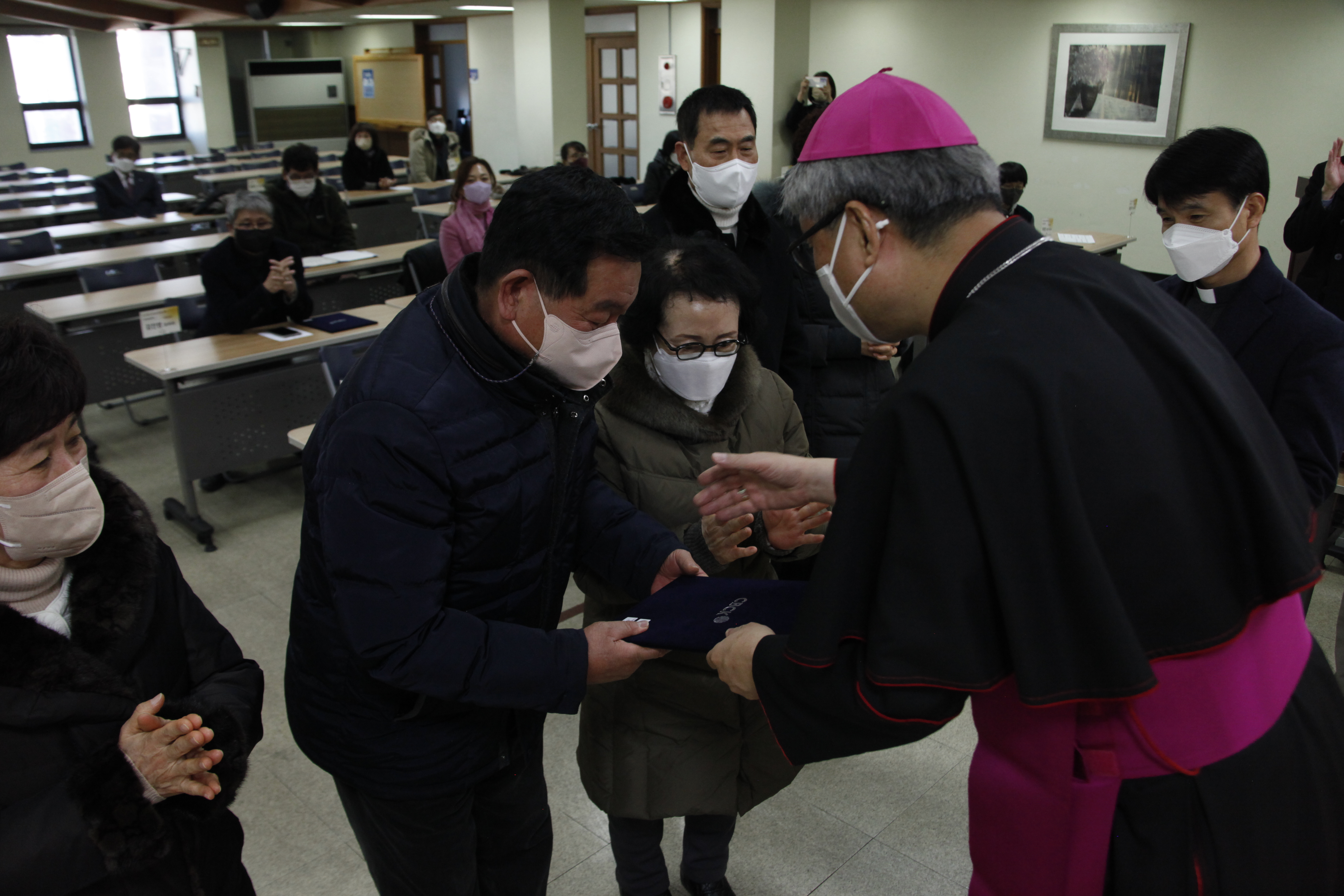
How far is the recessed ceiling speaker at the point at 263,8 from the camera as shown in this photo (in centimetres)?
1347

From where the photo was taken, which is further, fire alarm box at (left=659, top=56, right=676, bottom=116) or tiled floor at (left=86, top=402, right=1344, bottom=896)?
fire alarm box at (left=659, top=56, right=676, bottom=116)

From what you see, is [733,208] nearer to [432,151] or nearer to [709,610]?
[709,610]

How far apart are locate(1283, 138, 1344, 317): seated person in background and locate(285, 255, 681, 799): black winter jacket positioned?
16.6ft

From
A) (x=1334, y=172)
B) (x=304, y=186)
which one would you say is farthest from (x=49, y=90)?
(x=1334, y=172)

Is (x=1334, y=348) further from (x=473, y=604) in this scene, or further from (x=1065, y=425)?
(x=473, y=604)

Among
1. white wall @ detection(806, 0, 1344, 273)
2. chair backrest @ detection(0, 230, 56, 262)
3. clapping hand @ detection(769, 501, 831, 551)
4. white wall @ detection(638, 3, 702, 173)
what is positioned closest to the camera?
clapping hand @ detection(769, 501, 831, 551)

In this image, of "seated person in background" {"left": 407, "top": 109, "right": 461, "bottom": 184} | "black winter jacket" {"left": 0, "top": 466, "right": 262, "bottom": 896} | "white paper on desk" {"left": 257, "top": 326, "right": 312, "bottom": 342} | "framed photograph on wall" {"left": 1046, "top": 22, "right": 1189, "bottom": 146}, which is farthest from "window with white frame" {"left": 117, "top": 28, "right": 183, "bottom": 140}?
"black winter jacket" {"left": 0, "top": 466, "right": 262, "bottom": 896}

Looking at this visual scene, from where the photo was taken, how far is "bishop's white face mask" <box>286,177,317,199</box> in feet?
21.7

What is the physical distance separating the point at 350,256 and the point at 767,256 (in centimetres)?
454

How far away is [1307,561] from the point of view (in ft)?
3.39

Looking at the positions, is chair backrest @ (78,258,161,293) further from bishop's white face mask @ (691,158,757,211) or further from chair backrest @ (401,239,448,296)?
bishop's white face mask @ (691,158,757,211)

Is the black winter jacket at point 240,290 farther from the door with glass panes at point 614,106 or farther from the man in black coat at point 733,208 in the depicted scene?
the door with glass panes at point 614,106

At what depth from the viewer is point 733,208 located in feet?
9.96

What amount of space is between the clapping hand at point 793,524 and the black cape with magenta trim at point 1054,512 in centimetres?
78
